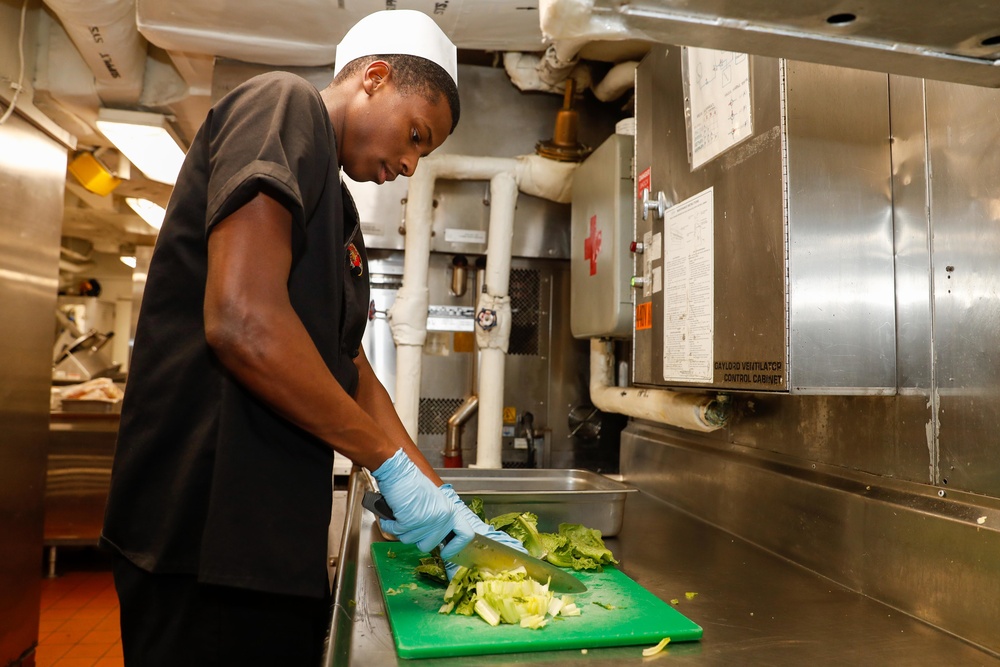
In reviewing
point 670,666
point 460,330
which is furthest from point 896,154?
point 460,330

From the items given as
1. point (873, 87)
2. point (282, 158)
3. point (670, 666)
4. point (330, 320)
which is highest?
point (873, 87)

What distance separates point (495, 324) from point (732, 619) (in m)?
1.82

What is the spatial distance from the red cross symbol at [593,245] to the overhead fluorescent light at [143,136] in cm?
201

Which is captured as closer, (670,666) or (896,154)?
(670,666)

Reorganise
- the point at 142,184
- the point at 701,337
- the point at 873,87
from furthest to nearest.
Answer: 1. the point at 142,184
2. the point at 701,337
3. the point at 873,87

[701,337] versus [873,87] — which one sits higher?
[873,87]

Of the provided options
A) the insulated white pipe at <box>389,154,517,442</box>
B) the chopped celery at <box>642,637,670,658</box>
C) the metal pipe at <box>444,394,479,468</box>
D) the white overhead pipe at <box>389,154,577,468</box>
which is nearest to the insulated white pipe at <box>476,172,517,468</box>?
the white overhead pipe at <box>389,154,577,468</box>

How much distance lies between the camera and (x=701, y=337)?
1.62 m

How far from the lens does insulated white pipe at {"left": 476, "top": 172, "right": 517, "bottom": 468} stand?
2.88m

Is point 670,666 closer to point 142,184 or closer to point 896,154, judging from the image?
point 896,154

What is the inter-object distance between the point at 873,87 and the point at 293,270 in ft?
3.88

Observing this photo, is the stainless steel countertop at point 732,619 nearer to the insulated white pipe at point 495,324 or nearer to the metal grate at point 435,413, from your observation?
the insulated white pipe at point 495,324

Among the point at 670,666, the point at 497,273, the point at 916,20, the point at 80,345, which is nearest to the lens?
the point at 916,20

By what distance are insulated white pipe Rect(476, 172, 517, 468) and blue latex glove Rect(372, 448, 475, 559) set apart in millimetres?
1591
